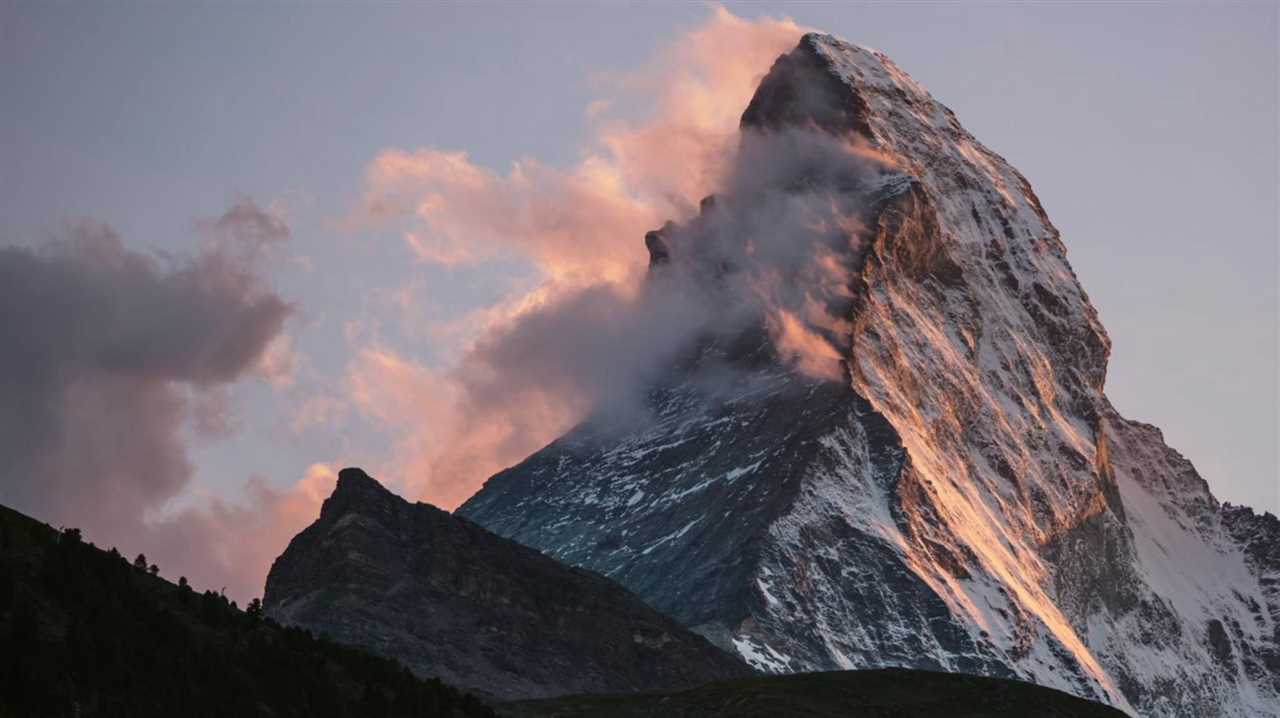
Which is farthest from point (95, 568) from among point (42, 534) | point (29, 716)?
point (29, 716)

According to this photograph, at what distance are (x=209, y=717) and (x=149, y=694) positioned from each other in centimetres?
488

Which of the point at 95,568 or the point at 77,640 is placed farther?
the point at 95,568

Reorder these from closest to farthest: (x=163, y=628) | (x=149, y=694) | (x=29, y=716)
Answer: (x=29, y=716) → (x=149, y=694) → (x=163, y=628)

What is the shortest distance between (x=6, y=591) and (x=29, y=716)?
20887mm

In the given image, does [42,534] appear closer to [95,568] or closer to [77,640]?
[95,568]

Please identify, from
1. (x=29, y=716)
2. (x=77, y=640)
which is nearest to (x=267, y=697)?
(x=77, y=640)

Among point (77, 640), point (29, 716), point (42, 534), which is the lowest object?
point (29, 716)

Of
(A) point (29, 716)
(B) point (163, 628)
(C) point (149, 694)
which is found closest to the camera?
(A) point (29, 716)

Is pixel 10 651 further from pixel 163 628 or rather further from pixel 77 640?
pixel 163 628

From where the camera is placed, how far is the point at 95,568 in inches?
7736

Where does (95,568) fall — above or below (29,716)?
above

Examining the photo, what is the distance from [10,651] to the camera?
6644 inches

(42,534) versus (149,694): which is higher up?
(42,534)

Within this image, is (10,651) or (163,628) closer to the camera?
(10,651)
